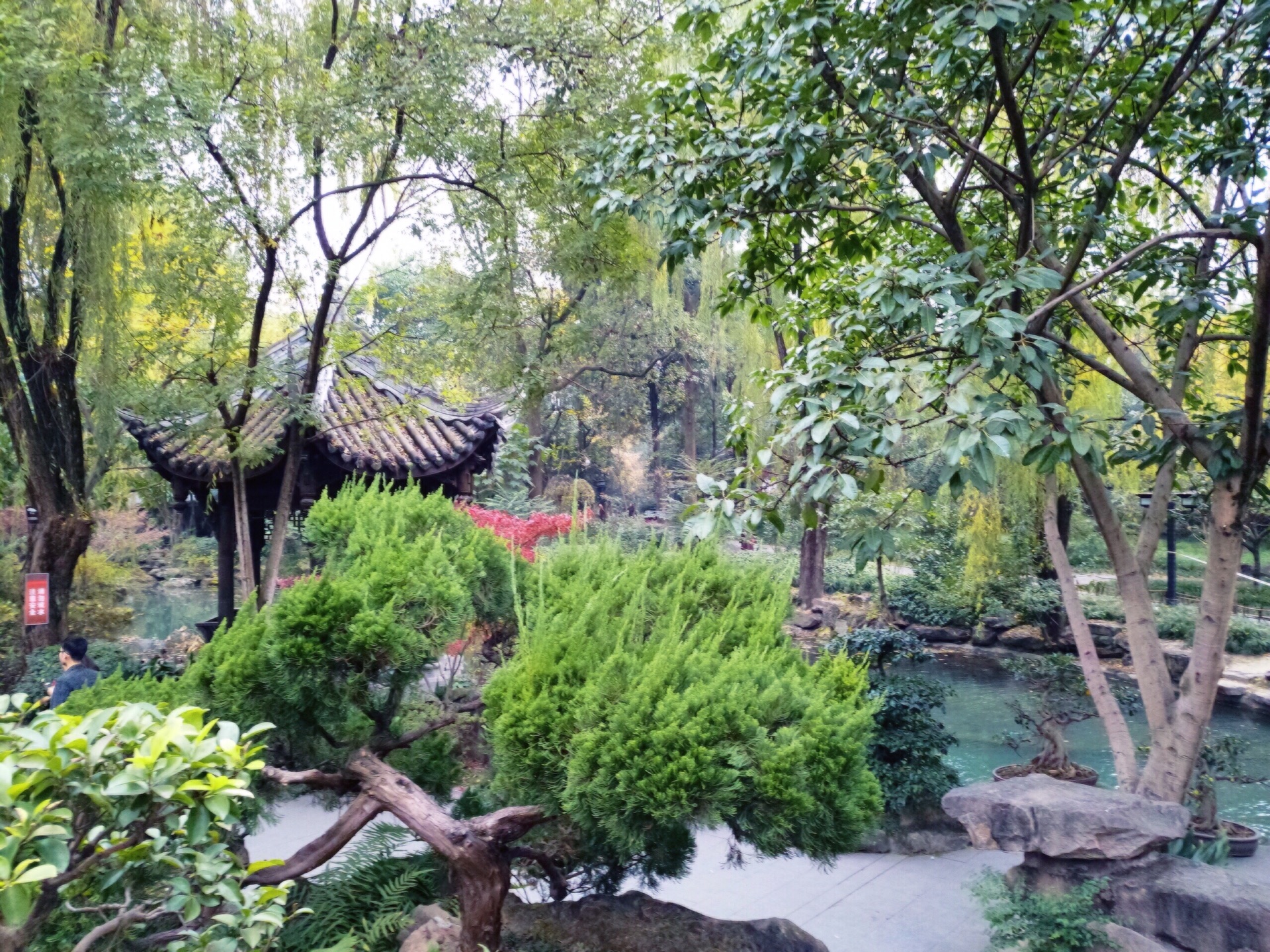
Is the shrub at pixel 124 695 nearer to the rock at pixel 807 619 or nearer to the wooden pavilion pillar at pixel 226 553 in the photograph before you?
the wooden pavilion pillar at pixel 226 553

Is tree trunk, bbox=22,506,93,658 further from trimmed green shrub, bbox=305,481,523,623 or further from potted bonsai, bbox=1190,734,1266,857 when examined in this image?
potted bonsai, bbox=1190,734,1266,857

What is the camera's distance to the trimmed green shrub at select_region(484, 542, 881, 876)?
92.5 inches

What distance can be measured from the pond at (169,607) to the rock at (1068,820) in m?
12.2

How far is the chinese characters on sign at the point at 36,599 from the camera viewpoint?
6520 millimetres

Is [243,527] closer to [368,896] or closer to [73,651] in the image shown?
[73,651]

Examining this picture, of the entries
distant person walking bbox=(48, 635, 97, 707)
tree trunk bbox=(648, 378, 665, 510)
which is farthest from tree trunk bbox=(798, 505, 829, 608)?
A: distant person walking bbox=(48, 635, 97, 707)

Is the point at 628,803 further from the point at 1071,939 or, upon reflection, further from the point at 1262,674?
the point at 1262,674

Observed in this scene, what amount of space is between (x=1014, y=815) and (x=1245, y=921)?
787mm

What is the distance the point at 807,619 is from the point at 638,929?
9615 mm

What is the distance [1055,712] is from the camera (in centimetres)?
624

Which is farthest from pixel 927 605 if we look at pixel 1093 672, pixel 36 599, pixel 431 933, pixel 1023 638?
pixel 431 933

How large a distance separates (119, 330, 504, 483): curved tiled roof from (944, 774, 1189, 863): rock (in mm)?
3764

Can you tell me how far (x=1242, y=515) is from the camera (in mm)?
3205

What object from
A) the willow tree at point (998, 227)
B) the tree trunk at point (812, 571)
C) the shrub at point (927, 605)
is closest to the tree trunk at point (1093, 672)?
the willow tree at point (998, 227)
